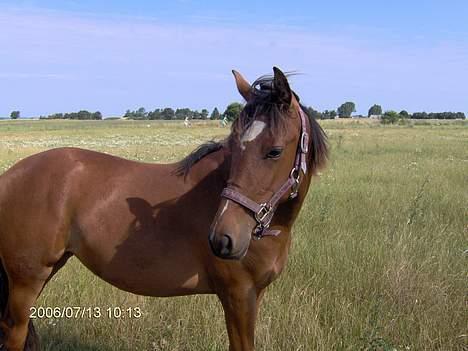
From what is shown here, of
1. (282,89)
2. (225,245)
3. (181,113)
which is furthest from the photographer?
(181,113)

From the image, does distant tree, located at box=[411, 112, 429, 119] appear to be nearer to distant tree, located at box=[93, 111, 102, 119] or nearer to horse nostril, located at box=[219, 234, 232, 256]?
A: distant tree, located at box=[93, 111, 102, 119]

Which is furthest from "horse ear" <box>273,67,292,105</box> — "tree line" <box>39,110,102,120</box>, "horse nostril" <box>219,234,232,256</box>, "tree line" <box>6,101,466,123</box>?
"tree line" <box>39,110,102,120</box>

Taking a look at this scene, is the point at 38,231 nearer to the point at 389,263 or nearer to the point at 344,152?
the point at 389,263

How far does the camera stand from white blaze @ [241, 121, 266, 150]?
226 centimetres

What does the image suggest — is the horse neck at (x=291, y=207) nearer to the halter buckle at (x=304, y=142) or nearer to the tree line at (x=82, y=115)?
the halter buckle at (x=304, y=142)

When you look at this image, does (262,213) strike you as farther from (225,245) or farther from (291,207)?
(291,207)

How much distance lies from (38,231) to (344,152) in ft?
54.0

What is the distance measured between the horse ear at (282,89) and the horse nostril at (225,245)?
2.61ft

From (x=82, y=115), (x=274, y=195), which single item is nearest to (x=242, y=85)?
(x=274, y=195)

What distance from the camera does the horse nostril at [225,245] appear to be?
2082 millimetres

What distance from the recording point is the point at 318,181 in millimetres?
10445

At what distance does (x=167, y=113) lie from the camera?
10231 cm

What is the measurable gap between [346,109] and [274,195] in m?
78.0

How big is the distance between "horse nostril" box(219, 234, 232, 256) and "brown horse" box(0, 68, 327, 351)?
0.20 m
